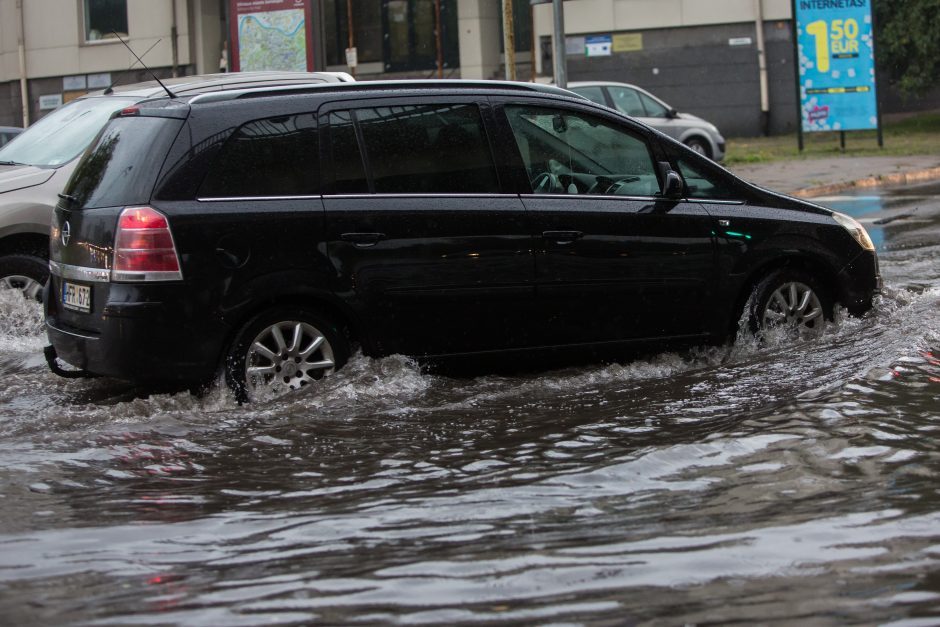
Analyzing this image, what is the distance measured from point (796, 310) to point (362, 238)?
9.08ft

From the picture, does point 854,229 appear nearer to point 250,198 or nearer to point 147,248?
point 250,198

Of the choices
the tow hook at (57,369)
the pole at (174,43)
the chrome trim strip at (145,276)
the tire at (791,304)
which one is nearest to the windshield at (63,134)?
the tow hook at (57,369)

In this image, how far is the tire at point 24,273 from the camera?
367 inches

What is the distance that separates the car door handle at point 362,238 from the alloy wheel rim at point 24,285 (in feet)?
11.8

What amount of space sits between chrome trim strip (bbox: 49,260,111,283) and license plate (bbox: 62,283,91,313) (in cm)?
5

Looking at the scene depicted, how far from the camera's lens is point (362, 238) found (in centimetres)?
678

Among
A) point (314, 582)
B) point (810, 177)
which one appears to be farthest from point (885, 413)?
point (810, 177)

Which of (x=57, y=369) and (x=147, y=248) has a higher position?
(x=147, y=248)

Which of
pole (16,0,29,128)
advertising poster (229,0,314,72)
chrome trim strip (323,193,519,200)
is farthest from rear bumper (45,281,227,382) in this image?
pole (16,0,29,128)

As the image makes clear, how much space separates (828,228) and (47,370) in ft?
15.8

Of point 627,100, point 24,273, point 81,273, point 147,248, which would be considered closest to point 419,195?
point 147,248

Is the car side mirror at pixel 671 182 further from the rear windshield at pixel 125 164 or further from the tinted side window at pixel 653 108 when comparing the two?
the tinted side window at pixel 653 108

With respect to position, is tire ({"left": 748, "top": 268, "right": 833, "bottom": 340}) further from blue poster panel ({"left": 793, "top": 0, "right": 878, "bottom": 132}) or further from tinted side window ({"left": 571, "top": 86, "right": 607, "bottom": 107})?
blue poster panel ({"left": 793, "top": 0, "right": 878, "bottom": 132})

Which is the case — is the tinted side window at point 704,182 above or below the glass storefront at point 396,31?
below
